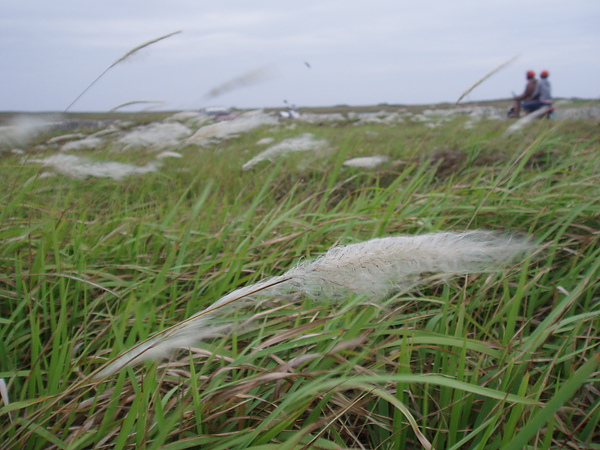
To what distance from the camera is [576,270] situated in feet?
4.19

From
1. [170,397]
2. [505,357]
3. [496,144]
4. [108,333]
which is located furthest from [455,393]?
[496,144]

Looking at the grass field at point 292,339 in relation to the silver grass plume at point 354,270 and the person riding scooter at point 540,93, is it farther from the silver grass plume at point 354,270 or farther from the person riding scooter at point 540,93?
the person riding scooter at point 540,93

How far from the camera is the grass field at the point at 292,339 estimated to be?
78 cm

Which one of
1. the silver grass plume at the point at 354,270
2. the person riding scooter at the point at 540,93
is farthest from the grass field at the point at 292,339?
the person riding scooter at the point at 540,93

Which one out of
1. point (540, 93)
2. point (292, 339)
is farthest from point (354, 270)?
point (540, 93)

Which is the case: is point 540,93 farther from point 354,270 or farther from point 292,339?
point 354,270

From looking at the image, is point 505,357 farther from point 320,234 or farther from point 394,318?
point 320,234

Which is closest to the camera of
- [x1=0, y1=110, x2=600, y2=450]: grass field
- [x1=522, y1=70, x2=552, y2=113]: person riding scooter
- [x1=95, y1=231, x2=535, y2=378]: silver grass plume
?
[x1=95, y1=231, x2=535, y2=378]: silver grass plume

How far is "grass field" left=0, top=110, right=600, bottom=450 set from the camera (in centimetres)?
78

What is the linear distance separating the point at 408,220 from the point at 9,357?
1.33 metres

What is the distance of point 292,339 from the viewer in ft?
3.23

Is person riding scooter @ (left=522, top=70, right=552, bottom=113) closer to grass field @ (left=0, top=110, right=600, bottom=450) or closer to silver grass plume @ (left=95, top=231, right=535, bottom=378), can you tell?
grass field @ (left=0, top=110, right=600, bottom=450)

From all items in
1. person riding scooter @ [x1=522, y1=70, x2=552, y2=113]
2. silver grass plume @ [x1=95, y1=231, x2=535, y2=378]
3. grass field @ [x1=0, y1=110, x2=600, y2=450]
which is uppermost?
person riding scooter @ [x1=522, y1=70, x2=552, y2=113]

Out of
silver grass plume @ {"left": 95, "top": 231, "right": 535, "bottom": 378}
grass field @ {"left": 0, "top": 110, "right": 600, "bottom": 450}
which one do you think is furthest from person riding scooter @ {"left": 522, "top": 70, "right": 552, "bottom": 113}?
silver grass plume @ {"left": 95, "top": 231, "right": 535, "bottom": 378}
